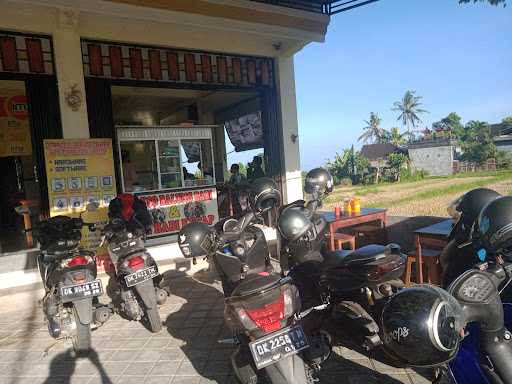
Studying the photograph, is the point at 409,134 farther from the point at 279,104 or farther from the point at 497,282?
the point at 497,282

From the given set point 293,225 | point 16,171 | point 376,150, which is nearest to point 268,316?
point 293,225

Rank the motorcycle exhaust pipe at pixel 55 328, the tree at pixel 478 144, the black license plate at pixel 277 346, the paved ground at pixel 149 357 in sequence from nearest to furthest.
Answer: the black license plate at pixel 277 346
the paved ground at pixel 149 357
the motorcycle exhaust pipe at pixel 55 328
the tree at pixel 478 144

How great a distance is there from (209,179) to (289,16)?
4020 mm

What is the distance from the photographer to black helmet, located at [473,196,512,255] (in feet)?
5.67

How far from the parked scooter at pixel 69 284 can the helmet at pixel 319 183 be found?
2435 millimetres

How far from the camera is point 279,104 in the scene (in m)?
7.87

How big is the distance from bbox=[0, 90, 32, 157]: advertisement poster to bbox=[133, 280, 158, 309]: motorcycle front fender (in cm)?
624

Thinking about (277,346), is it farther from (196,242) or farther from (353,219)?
(353,219)

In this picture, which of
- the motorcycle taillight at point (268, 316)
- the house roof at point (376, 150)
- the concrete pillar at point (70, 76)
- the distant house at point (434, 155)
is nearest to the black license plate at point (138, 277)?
the motorcycle taillight at point (268, 316)

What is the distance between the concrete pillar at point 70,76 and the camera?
18.5 ft

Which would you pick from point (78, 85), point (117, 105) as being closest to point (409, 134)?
point (117, 105)

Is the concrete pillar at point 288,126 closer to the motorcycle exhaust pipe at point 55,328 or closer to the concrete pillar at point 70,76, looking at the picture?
the concrete pillar at point 70,76

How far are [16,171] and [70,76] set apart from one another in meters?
6.84

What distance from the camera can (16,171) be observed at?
11.0m
